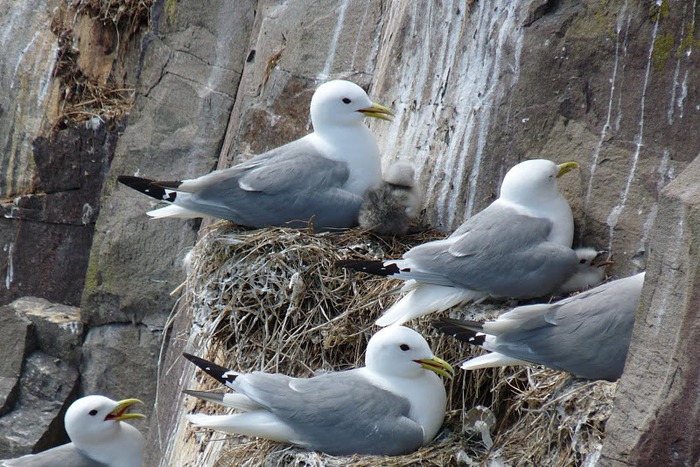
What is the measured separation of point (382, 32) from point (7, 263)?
3.33m

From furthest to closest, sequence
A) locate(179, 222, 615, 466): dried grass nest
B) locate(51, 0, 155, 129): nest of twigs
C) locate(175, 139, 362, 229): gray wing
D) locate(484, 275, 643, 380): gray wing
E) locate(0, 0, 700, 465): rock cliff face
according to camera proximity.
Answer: locate(51, 0, 155, 129): nest of twigs
locate(175, 139, 362, 229): gray wing
locate(0, 0, 700, 465): rock cliff face
locate(179, 222, 615, 466): dried grass nest
locate(484, 275, 643, 380): gray wing

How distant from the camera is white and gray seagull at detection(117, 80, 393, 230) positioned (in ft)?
16.1

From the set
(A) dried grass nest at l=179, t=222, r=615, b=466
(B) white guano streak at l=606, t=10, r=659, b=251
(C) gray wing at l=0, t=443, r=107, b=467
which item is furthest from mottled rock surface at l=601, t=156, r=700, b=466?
(C) gray wing at l=0, t=443, r=107, b=467

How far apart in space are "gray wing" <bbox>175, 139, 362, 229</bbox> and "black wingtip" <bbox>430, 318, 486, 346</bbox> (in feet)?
3.58

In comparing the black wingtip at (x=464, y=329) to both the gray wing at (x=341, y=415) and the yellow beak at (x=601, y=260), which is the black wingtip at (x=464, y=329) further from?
the yellow beak at (x=601, y=260)

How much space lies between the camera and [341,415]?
404cm

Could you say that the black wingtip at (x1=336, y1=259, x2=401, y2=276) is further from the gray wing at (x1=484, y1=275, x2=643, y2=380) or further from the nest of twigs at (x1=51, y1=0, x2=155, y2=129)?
the nest of twigs at (x1=51, y1=0, x2=155, y2=129)

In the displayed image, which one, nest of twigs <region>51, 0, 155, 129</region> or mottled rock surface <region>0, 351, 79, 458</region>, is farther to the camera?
nest of twigs <region>51, 0, 155, 129</region>

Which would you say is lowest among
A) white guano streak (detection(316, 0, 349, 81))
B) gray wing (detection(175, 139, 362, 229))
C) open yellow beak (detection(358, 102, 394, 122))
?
gray wing (detection(175, 139, 362, 229))

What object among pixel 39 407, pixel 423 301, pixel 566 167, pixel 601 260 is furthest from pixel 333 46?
pixel 39 407

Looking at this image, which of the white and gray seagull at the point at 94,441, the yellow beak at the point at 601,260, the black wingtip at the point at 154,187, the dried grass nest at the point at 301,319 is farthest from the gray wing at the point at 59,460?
the yellow beak at the point at 601,260

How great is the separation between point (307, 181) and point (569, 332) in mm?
1593

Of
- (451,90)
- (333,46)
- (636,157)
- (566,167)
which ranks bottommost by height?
(566,167)

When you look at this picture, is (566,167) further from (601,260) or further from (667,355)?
(667,355)
